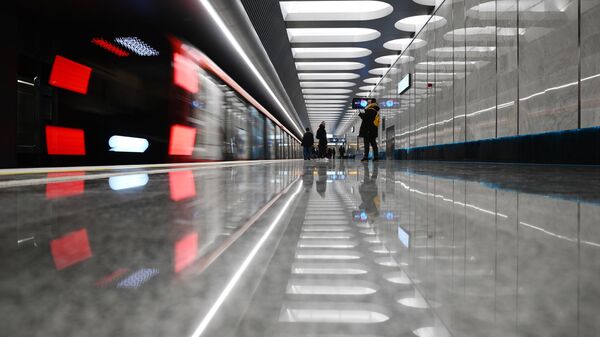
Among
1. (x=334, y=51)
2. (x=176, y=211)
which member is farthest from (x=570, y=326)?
(x=334, y=51)

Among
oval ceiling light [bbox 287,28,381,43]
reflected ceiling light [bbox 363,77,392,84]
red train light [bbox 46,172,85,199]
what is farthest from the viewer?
reflected ceiling light [bbox 363,77,392,84]

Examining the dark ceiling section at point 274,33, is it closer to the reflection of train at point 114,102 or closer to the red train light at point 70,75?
the reflection of train at point 114,102

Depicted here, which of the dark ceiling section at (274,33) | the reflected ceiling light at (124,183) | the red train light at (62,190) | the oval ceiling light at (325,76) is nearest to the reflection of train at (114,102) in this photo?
the reflected ceiling light at (124,183)

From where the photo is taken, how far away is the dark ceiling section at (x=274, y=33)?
36.6 ft

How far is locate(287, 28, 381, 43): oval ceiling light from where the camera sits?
16188mm

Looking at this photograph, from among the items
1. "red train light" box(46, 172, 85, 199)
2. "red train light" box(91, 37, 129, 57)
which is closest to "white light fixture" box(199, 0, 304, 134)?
"red train light" box(91, 37, 129, 57)

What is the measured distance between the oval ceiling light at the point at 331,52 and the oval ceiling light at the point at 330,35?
1834 mm

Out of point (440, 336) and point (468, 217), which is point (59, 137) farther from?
point (440, 336)

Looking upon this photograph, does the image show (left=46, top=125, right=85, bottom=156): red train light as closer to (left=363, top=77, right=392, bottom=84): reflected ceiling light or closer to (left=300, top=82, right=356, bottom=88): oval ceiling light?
(left=363, top=77, right=392, bottom=84): reflected ceiling light

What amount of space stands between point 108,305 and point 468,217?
945 mm

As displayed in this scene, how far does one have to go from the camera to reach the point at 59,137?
5.48 m

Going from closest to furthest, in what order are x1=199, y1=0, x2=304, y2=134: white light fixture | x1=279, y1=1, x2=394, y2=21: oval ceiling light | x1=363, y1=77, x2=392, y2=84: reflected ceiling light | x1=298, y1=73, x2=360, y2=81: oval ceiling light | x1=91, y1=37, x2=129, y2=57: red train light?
1. x1=91, y1=37, x2=129, y2=57: red train light
2. x1=199, y1=0, x2=304, y2=134: white light fixture
3. x1=279, y1=1, x2=394, y2=21: oval ceiling light
4. x1=298, y1=73, x2=360, y2=81: oval ceiling light
5. x1=363, y1=77, x2=392, y2=84: reflected ceiling light

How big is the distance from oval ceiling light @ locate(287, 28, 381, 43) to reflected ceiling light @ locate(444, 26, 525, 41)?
A: 397 cm

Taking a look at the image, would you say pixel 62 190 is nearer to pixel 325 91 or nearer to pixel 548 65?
pixel 548 65
